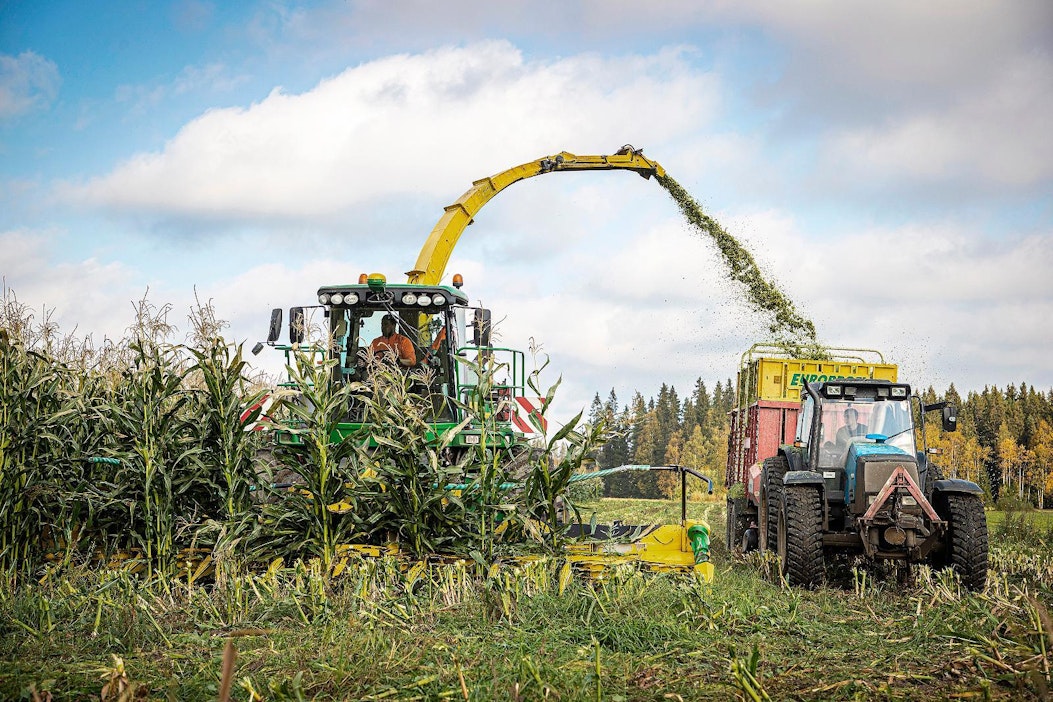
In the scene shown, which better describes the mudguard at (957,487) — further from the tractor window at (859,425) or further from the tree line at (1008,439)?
the tree line at (1008,439)

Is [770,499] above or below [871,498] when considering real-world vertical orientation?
below

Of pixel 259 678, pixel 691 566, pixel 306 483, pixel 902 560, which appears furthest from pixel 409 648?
pixel 902 560

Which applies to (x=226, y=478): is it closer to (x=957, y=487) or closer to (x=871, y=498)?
(x=871, y=498)

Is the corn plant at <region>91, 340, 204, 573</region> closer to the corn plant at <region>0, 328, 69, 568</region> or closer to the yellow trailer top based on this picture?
the corn plant at <region>0, 328, 69, 568</region>

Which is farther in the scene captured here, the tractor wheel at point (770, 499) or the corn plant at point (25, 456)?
the tractor wheel at point (770, 499)

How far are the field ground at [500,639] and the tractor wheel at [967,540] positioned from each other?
3.09 feet

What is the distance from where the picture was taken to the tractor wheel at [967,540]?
26.4 feet

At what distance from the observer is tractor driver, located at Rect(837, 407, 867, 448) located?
936cm

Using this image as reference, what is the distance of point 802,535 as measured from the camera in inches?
326

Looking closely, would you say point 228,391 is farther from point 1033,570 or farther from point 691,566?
point 1033,570

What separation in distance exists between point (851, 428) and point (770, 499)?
42.7 inches

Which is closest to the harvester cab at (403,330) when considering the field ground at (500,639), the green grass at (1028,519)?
the field ground at (500,639)

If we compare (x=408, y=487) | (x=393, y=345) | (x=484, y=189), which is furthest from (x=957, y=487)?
(x=484, y=189)

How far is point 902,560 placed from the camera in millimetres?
8469
